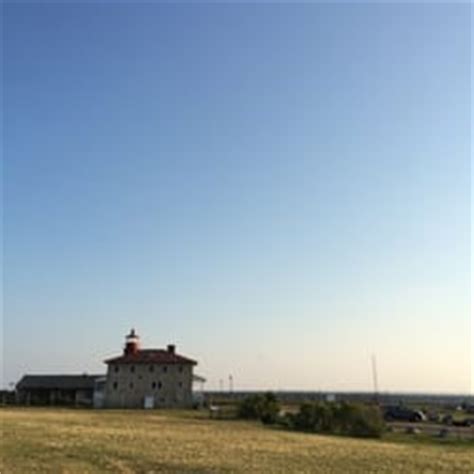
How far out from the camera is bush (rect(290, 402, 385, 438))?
→ 53.7 m

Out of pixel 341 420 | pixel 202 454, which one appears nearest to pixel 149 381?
pixel 341 420

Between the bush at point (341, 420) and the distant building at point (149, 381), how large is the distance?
36.0 metres

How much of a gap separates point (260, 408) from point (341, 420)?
17.2 m

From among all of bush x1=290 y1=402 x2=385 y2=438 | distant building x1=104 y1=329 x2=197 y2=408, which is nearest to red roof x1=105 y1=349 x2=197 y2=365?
distant building x1=104 y1=329 x2=197 y2=408

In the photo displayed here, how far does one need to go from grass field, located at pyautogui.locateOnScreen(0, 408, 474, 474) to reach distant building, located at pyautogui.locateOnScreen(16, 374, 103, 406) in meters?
58.1

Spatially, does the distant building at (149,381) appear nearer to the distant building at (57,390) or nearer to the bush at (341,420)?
the distant building at (57,390)

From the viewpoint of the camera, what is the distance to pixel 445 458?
34188 millimetres

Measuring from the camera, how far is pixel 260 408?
236 ft

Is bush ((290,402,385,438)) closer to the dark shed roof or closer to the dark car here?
the dark car

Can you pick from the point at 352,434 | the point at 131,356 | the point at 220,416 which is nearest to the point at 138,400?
the point at 131,356

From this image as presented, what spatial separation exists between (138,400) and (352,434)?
45501 millimetres

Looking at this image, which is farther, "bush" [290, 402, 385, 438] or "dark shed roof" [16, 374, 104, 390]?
"dark shed roof" [16, 374, 104, 390]

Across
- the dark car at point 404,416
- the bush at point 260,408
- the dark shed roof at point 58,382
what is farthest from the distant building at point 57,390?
the dark car at point 404,416

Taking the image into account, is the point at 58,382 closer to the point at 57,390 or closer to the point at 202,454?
the point at 57,390
